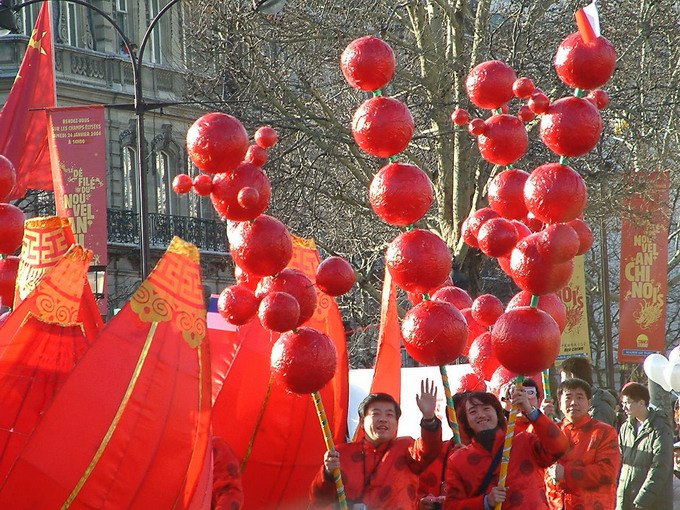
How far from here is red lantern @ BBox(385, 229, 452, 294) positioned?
7.20 metres

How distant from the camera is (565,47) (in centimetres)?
710

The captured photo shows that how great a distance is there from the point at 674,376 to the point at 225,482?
213 inches

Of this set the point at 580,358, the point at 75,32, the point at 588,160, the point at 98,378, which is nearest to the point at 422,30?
the point at 588,160

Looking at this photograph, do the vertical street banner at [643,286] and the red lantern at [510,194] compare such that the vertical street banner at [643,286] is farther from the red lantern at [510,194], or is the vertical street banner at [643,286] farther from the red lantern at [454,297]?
the red lantern at [510,194]

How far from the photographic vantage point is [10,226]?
28.6ft

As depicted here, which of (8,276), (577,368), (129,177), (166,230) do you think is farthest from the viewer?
(166,230)

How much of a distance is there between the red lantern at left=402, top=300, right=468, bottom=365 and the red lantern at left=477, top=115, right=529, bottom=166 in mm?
1012

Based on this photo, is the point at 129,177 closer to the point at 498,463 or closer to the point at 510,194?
the point at 510,194

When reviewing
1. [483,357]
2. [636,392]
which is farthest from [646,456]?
[483,357]

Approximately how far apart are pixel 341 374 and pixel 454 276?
4060mm

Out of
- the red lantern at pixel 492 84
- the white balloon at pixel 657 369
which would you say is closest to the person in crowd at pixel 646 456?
the white balloon at pixel 657 369

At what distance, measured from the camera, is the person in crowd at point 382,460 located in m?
7.36

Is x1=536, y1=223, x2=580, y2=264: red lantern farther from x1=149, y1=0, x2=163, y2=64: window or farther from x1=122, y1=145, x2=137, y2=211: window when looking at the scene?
x1=149, y1=0, x2=163, y2=64: window

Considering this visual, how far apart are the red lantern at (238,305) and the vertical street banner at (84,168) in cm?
754
